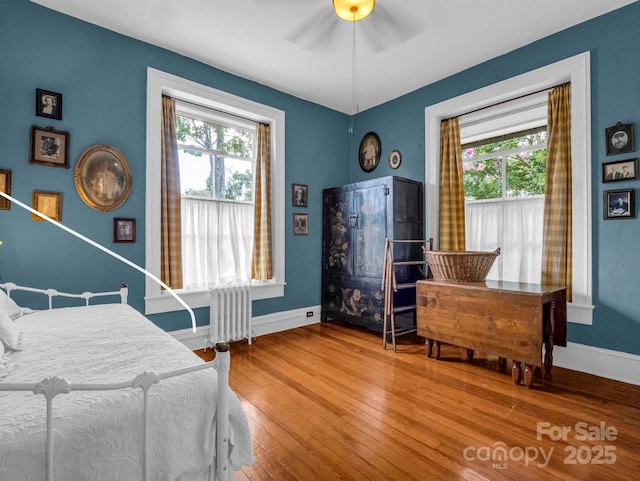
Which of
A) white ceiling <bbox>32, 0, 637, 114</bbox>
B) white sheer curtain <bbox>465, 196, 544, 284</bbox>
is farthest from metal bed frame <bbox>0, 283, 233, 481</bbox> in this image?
white sheer curtain <bbox>465, 196, 544, 284</bbox>

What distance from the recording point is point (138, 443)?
0.96 metres

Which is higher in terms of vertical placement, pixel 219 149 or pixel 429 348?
pixel 219 149

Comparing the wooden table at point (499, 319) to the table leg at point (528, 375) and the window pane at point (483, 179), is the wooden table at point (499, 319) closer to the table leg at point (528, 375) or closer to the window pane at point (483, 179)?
the table leg at point (528, 375)

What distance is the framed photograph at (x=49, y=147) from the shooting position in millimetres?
2444

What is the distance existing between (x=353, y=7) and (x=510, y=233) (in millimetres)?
2546

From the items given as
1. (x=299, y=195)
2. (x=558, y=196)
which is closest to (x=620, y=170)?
(x=558, y=196)

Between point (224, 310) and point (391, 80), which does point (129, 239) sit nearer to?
point (224, 310)

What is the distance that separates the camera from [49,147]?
2504 mm

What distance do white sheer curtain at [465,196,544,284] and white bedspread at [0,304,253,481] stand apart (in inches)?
123

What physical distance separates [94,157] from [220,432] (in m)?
2.58

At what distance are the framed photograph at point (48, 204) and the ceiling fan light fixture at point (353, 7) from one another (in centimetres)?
250

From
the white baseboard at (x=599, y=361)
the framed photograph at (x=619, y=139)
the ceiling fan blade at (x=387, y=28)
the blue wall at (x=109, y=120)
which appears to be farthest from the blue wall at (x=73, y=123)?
the framed photograph at (x=619, y=139)

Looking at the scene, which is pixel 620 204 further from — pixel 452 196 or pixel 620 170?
pixel 452 196

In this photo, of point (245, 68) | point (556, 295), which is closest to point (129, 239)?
point (245, 68)
